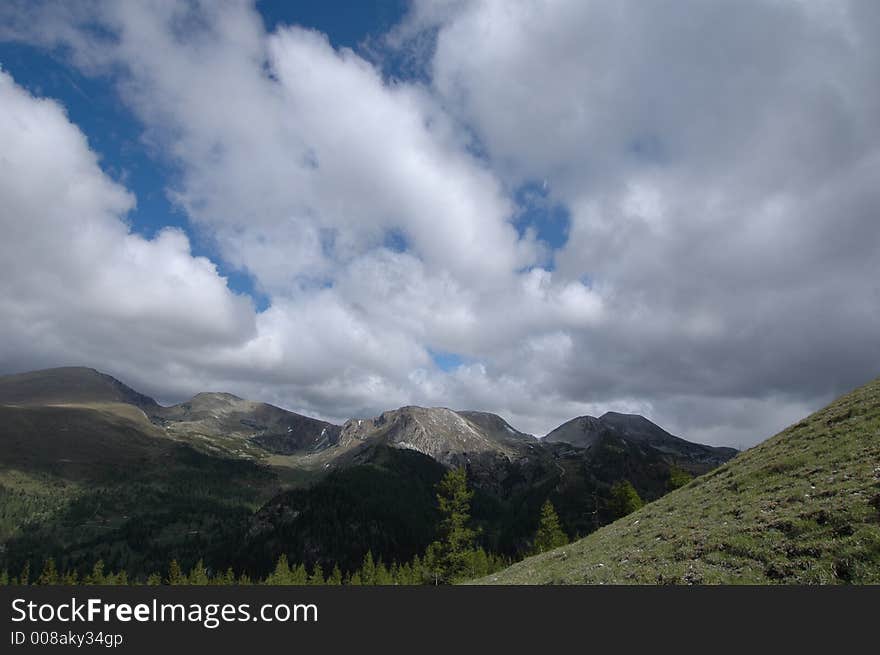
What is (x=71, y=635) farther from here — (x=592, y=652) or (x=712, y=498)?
(x=712, y=498)

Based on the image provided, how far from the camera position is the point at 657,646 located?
35.9ft

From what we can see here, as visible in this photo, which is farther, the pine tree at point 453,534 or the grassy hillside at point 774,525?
the pine tree at point 453,534

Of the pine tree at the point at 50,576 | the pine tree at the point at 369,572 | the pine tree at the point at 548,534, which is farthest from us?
the pine tree at the point at 369,572

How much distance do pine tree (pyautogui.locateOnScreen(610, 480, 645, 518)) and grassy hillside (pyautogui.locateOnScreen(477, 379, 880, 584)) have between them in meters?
30.7

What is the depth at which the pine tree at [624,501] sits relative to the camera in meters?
61.1

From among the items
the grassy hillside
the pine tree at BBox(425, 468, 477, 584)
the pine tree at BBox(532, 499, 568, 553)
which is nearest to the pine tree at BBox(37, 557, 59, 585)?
the pine tree at BBox(425, 468, 477, 584)

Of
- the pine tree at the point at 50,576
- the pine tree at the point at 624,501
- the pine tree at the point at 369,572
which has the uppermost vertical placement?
the pine tree at the point at 624,501

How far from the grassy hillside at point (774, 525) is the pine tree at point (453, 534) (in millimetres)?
19648

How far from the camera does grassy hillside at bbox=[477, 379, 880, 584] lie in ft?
45.5

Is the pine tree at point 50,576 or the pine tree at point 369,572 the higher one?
the pine tree at point 50,576

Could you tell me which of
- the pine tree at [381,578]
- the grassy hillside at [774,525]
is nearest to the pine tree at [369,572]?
the pine tree at [381,578]

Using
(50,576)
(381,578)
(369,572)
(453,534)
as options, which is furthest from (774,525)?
(50,576)

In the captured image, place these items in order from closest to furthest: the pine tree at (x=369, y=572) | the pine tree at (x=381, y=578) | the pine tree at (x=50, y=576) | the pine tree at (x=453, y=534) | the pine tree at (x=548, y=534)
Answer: the pine tree at (x=453, y=534)
the pine tree at (x=548, y=534)
the pine tree at (x=381, y=578)
the pine tree at (x=50, y=576)
the pine tree at (x=369, y=572)

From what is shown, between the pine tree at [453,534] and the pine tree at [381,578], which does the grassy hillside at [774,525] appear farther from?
the pine tree at [381,578]
